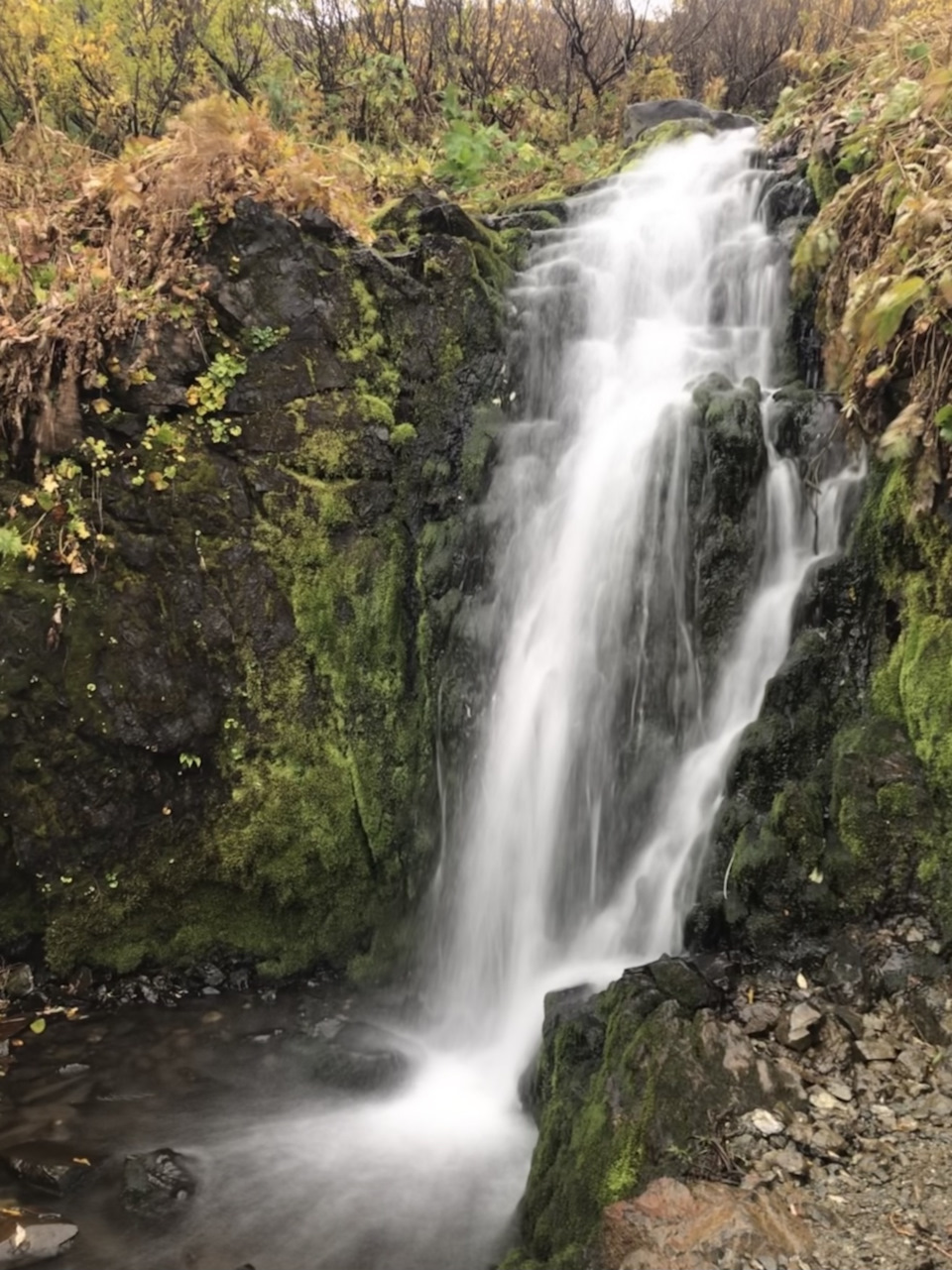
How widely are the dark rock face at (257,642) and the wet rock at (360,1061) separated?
0.70 m

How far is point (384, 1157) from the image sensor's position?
439 centimetres

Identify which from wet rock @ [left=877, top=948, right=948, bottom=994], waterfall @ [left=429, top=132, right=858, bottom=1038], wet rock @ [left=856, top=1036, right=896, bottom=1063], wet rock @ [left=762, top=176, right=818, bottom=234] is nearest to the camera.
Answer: wet rock @ [left=856, top=1036, right=896, bottom=1063]

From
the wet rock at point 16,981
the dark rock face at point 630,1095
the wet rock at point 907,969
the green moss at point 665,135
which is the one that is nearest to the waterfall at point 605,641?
the dark rock face at point 630,1095

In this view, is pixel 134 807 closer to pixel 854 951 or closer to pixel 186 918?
pixel 186 918

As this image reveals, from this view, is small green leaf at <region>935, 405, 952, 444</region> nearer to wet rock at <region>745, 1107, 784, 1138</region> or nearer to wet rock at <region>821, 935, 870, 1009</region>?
wet rock at <region>821, 935, 870, 1009</region>

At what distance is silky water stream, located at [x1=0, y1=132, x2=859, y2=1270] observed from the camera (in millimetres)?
4043

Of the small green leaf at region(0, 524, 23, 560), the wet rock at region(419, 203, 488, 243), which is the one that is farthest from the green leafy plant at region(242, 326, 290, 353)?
the small green leaf at region(0, 524, 23, 560)

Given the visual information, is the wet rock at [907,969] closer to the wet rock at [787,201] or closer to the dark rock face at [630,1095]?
the dark rock face at [630,1095]

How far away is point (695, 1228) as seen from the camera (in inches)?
111

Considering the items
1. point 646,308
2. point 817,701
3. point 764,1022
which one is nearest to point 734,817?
point 817,701

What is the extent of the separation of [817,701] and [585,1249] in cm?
288

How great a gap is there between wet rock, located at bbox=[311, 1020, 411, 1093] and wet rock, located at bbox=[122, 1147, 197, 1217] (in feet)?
3.37

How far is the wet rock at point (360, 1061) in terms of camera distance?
5.01 m

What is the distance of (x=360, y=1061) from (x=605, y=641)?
10.0 feet
